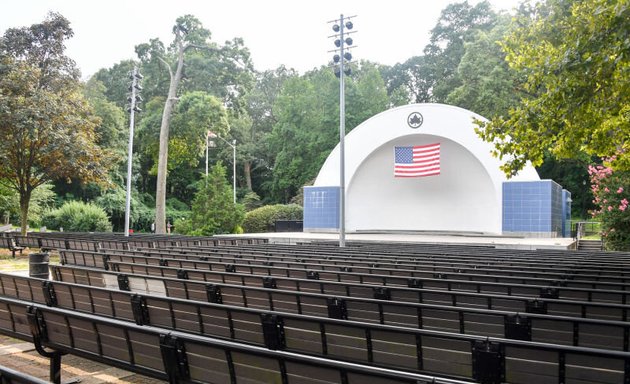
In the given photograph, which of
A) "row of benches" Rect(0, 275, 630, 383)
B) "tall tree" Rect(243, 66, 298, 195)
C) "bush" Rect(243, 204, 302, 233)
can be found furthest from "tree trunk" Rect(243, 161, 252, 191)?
"row of benches" Rect(0, 275, 630, 383)

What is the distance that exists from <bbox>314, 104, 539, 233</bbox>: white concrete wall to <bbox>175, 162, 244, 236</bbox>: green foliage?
5928mm

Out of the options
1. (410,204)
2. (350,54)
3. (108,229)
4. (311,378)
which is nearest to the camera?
(311,378)

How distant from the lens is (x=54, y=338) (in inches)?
179

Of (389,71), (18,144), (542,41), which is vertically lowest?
(18,144)

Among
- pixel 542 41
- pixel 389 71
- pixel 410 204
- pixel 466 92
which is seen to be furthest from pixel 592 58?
pixel 389 71

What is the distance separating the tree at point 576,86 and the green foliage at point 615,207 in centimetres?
712

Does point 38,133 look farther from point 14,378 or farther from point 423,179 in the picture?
point 423,179

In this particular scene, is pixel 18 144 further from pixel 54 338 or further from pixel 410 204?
pixel 410 204

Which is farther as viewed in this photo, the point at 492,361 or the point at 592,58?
the point at 592,58

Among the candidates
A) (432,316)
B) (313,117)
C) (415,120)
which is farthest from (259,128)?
(432,316)

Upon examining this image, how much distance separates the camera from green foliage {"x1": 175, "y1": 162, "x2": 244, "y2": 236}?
28875 mm

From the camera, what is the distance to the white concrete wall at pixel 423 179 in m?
27.3

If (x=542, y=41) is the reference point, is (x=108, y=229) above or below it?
below

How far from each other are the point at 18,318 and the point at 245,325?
2402mm
